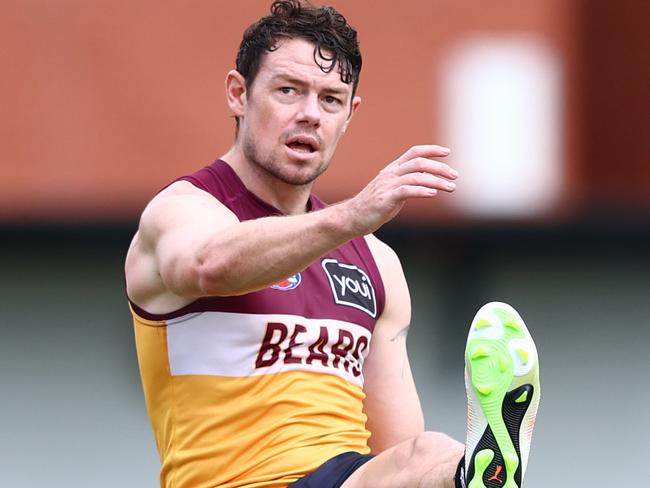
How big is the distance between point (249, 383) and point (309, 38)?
105 cm

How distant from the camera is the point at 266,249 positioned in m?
3.86

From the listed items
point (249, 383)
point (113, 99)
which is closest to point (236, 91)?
point (249, 383)

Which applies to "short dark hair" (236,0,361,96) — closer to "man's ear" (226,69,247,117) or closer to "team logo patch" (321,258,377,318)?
"man's ear" (226,69,247,117)

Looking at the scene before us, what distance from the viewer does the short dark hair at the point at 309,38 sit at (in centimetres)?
461

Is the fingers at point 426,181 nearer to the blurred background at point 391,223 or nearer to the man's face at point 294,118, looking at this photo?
the man's face at point 294,118

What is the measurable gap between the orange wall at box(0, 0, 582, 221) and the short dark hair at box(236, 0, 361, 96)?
322 centimetres

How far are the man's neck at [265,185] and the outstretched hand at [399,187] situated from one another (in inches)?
32.3

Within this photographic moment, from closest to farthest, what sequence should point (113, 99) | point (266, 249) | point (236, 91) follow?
1. point (266, 249)
2. point (236, 91)
3. point (113, 99)

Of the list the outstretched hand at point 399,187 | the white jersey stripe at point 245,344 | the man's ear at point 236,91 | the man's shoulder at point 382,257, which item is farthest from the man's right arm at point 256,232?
the man's shoulder at point 382,257

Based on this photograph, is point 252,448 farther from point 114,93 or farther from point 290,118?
point 114,93

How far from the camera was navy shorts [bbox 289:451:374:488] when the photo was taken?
4.16 metres

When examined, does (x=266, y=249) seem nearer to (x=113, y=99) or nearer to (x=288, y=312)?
(x=288, y=312)

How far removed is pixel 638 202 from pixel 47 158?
3248 millimetres

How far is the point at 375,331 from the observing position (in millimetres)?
4746
